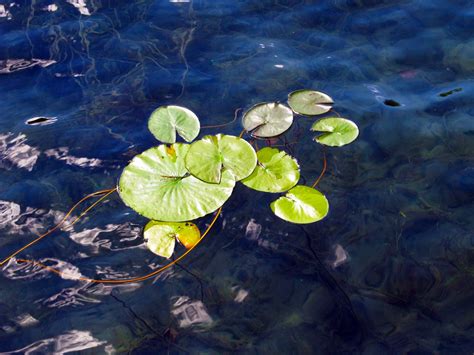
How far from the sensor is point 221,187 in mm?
1772

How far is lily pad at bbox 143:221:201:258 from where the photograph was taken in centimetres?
169

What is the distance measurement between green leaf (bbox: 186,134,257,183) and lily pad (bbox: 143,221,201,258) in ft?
0.66

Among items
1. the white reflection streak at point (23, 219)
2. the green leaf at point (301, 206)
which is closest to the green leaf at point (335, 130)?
the green leaf at point (301, 206)

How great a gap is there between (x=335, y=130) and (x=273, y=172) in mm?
393

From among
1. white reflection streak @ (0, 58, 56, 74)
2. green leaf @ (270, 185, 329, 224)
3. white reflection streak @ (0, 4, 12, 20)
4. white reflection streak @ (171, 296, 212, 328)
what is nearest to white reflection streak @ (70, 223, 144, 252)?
white reflection streak @ (171, 296, 212, 328)

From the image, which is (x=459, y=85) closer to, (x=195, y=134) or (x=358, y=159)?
(x=358, y=159)

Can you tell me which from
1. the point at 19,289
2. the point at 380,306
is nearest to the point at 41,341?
the point at 19,289

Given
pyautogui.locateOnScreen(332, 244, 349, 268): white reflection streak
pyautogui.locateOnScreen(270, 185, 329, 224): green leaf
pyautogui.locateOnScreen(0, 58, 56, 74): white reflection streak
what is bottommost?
pyautogui.locateOnScreen(332, 244, 349, 268): white reflection streak

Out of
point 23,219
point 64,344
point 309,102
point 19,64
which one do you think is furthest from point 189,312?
point 19,64

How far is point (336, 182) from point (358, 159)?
0.57ft

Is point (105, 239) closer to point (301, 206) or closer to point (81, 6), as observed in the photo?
point (301, 206)

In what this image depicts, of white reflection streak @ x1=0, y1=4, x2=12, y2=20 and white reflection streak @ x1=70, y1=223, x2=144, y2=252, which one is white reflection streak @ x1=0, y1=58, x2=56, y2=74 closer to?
white reflection streak @ x1=0, y1=4, x2=12, y2=20

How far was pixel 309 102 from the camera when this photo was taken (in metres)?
2.21

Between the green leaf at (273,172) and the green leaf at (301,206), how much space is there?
0.04 meters
